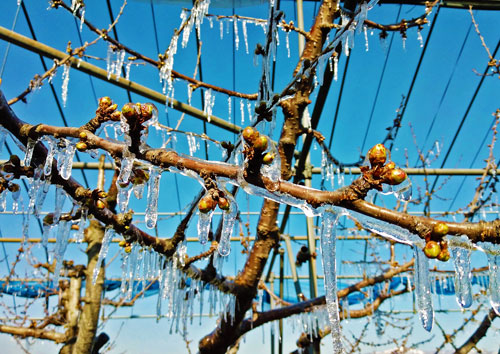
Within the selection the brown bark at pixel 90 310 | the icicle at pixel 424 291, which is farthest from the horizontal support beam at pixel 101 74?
the icicle at pixel 424 291

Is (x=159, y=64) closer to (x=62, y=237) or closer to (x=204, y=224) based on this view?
(x=62, y=237)

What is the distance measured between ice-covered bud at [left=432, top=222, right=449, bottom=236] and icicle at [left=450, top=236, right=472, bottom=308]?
81mm

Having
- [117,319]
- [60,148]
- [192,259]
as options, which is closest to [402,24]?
[192,259]

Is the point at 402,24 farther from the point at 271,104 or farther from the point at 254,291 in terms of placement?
the point at 254,291

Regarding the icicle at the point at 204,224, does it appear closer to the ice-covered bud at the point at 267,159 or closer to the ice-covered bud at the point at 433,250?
the ice-covered bud at the point at 267,159

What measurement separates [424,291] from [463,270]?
0.14m

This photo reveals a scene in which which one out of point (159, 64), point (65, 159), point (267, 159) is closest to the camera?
point (267, 159)

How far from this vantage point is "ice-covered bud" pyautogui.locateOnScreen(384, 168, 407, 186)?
0.84m

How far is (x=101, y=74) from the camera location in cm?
349

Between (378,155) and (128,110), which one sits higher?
(128,110)

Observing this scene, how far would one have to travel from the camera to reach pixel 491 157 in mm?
3812

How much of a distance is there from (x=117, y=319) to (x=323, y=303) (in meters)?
8.22

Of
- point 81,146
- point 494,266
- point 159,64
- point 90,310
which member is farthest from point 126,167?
point 90,310

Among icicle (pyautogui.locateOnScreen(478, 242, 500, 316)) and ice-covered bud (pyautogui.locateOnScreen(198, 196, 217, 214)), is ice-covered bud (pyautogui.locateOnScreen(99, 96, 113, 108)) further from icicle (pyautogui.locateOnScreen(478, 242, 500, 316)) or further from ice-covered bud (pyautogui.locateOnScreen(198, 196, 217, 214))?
icicle (pyautogui.locateOnScreen(478, 242, 500, 316))
